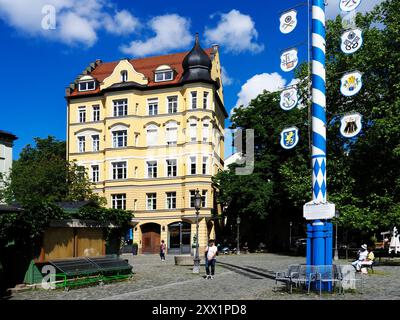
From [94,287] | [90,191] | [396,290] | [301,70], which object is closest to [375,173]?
[301,70]

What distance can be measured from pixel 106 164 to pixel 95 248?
1363 inches

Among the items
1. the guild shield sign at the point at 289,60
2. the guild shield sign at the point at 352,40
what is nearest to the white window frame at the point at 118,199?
the guild shield sign at the point at 289,60

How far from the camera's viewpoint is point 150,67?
59.8 metres

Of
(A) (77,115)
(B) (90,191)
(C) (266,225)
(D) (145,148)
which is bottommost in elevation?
(C) (266,225)

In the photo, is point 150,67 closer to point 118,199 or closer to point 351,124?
point 118,199

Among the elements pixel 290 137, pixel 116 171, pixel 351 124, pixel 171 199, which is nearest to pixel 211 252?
pixel 290 137

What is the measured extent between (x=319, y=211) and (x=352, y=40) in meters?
5.08

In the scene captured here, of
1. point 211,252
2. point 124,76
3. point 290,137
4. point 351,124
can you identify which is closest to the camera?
point 351,124

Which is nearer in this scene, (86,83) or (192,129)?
(192,129)

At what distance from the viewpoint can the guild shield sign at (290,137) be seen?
1766 cm

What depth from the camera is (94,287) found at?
59.4 feet

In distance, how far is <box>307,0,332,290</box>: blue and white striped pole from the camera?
16000 mm

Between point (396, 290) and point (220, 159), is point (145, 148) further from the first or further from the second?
point (396, 290)

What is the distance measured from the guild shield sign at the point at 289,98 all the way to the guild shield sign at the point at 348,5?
3.17 meters
